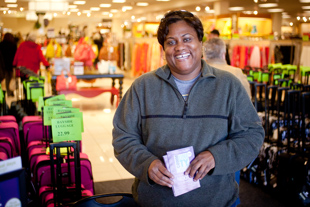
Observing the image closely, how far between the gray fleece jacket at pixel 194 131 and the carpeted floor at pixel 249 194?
7.22 feet

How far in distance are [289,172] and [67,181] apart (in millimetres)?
2166

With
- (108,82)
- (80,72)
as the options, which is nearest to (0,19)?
(108,82)

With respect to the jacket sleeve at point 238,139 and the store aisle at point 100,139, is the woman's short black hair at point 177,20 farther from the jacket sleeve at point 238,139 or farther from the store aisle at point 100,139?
the store aisle at point 100,139

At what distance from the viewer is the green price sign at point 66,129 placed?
2535 mm

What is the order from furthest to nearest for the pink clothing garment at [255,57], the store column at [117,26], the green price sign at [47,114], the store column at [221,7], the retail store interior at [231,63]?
the store column at [117,26]
the store column at [221,7]
the pink clothing garment at [255,57]
the retail store interior at [231,63]
the green price sign at [47,114]

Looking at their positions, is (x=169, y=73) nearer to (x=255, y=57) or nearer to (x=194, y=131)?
(x=194, y=131)

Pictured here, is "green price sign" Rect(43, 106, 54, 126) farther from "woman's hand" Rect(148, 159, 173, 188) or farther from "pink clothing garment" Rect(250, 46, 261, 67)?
"pink clothing garment" Rect(250, 46, 261, 67)

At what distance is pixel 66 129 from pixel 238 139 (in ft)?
4.33

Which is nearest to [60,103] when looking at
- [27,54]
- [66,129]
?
[66,129]

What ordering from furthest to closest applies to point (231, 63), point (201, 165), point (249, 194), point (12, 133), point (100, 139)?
point (231, 63)
point (100, 139)
point (249, 194)
point (12, 133)
point (201, 165)

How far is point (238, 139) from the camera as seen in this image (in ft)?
5.56

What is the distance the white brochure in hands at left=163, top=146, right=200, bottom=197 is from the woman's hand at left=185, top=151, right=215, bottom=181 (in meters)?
0.02

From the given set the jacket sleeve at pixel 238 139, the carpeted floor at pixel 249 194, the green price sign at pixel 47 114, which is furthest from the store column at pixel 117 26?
the jacket sleeve at pixel 238 139

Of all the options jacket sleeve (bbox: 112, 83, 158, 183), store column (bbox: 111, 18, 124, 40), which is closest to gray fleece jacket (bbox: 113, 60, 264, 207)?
jacket sleeve (bbox: 112, 83, 158, 183)
